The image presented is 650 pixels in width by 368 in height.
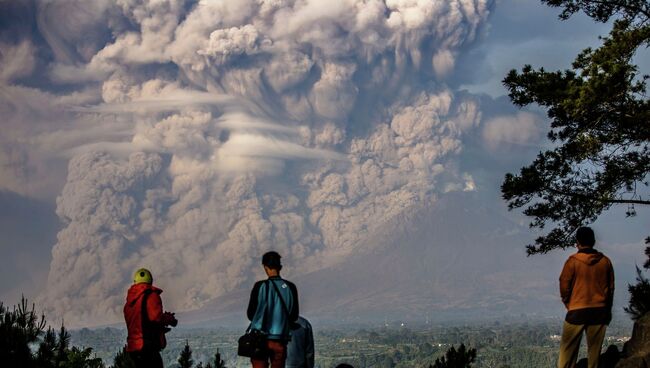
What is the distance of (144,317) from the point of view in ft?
33.6

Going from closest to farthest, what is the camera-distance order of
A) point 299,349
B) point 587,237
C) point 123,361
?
point 299,349 → point 587,237 → point 123,361

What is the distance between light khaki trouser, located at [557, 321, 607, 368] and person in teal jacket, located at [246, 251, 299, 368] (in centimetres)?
397

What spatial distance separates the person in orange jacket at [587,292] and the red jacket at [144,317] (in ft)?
18.3

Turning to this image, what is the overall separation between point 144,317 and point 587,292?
6069 mm

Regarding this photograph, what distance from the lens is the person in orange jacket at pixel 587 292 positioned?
10469mm

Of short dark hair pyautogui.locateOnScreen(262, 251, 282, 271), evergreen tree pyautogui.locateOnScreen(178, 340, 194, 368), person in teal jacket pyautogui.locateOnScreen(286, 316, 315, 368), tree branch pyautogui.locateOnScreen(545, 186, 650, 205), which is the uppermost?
tree branch pyautogui.locateOnScreen(545, 186, 650, 205)

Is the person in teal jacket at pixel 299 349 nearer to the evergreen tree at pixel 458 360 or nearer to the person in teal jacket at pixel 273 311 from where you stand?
the person in teal jacket at pixel 273 311

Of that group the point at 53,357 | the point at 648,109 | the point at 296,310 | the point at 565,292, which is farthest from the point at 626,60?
the point at 53,357

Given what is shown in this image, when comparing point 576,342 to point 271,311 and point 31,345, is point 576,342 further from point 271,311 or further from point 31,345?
point 31,345

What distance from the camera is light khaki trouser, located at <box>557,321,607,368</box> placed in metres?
10.6

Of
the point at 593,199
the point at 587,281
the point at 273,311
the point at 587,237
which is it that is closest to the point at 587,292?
the point at 587,281

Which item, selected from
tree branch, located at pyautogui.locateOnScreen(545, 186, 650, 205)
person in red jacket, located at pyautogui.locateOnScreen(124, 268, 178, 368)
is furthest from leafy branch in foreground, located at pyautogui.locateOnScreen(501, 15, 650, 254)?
person in red jacket, located at pyautogui.locateOnScreen(124, 268, 178, 368)

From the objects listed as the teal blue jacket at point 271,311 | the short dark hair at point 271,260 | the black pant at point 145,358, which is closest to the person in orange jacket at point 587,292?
the teal blue jacket at point 271,311

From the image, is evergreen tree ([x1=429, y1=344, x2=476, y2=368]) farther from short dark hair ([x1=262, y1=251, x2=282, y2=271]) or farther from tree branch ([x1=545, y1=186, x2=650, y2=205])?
tree branch ([x1=545, y1=186, x2=650, y2=205])
